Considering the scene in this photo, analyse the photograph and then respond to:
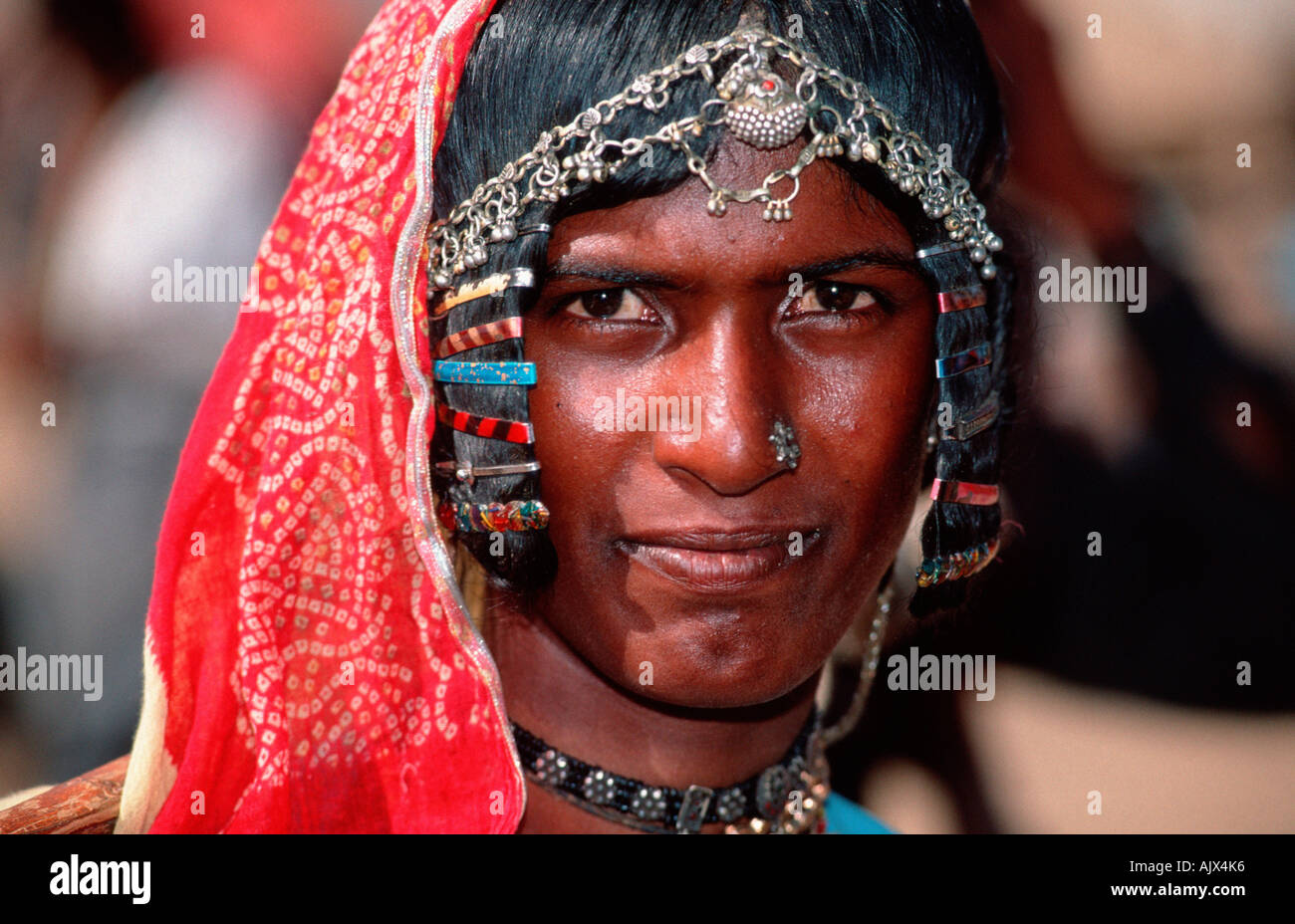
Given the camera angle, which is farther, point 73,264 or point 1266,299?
point 1266,299

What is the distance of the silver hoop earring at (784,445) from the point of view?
4.86 feet

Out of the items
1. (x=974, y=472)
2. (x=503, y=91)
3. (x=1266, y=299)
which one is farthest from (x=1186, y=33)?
(x=503, y=91)

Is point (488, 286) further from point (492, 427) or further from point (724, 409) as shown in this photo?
point (724, 409)

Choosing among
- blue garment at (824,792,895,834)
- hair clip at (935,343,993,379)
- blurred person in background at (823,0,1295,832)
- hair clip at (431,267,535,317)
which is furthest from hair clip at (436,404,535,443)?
blurred person in background at (823,0,1295,832)

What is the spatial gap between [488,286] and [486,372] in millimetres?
113

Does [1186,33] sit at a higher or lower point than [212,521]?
higher

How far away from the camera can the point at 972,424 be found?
168cm

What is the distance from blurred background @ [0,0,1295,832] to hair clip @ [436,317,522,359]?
1.68 metres

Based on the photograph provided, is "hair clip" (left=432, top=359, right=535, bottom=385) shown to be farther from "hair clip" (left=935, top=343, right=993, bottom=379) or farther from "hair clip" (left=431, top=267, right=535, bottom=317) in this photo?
"hair clip" (left=935, top=343, right=993, bottom=379)

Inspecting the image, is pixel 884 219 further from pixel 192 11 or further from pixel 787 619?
pixel 192 11

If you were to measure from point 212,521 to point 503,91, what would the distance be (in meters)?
0.72

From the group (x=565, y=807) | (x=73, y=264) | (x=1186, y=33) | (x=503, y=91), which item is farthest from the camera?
(x=1186, y=33)

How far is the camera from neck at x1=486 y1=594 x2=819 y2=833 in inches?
68.9

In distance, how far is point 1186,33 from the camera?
11.5 feet
